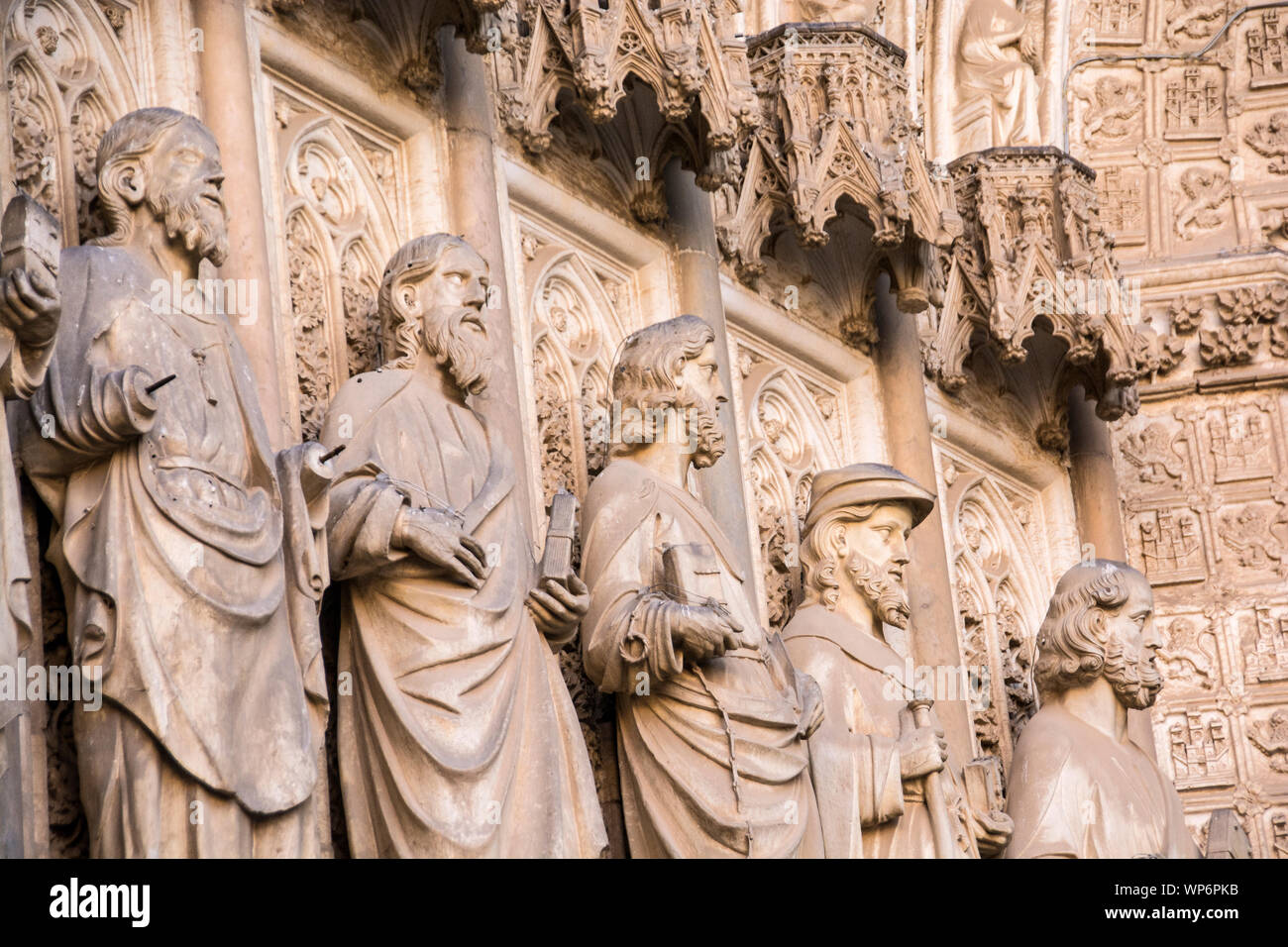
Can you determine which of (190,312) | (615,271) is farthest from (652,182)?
(190,312)

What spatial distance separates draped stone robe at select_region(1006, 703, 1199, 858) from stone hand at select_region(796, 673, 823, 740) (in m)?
1.51

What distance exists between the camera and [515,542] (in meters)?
7.79

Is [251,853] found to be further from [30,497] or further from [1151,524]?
[1151,524]

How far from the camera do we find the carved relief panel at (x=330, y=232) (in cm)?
827

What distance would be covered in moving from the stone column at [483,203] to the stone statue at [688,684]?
378 mm

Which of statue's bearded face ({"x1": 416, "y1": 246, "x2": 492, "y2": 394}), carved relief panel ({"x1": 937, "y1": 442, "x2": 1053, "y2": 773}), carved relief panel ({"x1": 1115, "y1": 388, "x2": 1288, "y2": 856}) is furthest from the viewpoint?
carved relief panel ({"x1": 1115, "y1": 388, "x2": 1288, "y2": 856})

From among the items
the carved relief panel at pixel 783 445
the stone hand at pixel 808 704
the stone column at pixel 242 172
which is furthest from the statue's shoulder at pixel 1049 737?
the stone column at pixel 242 172

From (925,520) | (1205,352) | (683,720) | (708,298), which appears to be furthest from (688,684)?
(1205,352)

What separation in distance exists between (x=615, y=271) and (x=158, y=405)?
3510 mm

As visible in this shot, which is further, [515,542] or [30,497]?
[515,542]

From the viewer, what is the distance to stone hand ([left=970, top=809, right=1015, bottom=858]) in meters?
9.40

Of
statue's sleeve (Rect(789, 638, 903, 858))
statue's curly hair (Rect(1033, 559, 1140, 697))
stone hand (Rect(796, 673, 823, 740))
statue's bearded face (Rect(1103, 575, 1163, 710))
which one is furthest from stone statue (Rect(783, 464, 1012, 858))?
statue's bearded face (Rect(1103, 575, 1163, 710))

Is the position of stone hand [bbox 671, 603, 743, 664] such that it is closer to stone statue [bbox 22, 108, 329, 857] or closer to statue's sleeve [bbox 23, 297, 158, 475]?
stone statue [bbox 22, 108, 329, 857]

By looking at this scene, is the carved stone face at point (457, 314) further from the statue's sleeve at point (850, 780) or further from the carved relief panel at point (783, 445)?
the carved relief panel at point (783, 445)
